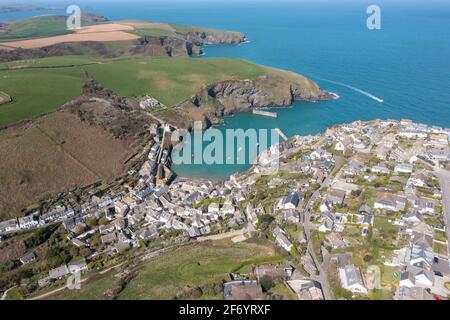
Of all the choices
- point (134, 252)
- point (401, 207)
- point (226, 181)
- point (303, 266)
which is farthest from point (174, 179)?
point (401, 207)

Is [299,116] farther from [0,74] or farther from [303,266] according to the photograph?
[0,74]

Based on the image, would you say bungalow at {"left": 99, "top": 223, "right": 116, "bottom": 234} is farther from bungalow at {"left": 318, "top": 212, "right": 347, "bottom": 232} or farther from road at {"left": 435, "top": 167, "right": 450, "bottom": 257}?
road at {"left": 435, "top": 167, "right": 450, "bottom": 257}

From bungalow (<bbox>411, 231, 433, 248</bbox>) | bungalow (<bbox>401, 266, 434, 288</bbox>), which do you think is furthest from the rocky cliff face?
bungalow (<bbox>401, 266, 434, 288</bbox>)

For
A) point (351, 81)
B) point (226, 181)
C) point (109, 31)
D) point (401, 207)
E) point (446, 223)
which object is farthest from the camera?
point (109, 31)

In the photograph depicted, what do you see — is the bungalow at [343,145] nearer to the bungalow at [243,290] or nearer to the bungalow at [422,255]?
the bungalow at [422,255]

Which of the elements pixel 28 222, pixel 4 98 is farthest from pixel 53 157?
pixel 4 98

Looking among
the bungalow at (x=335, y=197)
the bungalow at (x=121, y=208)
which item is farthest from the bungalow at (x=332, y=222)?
the bungalow at (x=121, y=208)

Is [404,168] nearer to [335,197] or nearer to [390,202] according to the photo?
[390,202]
